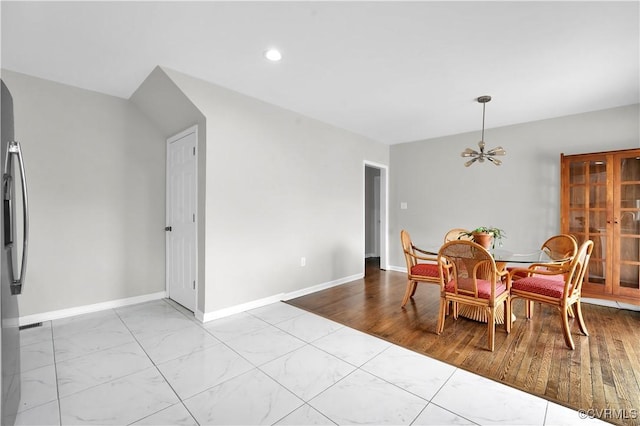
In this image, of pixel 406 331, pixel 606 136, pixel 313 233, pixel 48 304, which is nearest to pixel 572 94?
pixel 606 136

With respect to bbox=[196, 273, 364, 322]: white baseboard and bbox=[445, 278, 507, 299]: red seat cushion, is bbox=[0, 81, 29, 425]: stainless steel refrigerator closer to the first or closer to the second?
bbox=[196, 273, 364, 322]: white baseboard

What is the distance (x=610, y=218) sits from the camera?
334cm

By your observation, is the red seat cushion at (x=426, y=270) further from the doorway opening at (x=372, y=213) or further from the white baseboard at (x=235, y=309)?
the doorway opening at (x=372, y=213)

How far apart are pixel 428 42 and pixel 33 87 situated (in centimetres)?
361

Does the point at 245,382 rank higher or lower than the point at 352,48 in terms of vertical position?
lower

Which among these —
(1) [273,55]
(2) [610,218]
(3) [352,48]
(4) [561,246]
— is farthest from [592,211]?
(1) [273,55]

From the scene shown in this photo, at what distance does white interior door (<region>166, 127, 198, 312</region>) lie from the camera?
10.2 feet

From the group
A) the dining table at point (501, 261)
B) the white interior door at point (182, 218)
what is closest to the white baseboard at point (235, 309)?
the white interior door at point (182, 218)

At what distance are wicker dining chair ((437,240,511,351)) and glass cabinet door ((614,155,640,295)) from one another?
5.96 feet

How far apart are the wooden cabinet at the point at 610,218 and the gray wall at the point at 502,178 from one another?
300mm

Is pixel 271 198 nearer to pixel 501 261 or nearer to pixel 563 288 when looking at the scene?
pixel 501 261

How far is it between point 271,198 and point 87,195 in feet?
6.34

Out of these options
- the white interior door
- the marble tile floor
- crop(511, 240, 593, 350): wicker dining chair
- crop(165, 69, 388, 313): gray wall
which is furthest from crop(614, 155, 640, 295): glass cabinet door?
the white interior door

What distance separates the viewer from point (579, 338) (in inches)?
100
